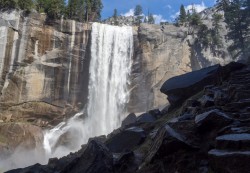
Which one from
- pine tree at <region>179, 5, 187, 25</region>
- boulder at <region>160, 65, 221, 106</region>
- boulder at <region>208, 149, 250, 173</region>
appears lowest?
boulder at <region>208, 149, 250, 173</region>

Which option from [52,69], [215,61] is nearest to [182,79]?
[52,69]

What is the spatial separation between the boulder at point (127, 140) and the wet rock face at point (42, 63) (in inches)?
1146

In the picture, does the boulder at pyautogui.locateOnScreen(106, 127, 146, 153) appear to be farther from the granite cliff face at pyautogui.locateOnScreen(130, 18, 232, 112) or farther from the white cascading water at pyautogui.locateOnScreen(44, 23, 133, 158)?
the granite cliff face at pyautogui.locateOnScreen(130, 18, 232, 112)

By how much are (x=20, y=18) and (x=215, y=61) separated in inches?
1255

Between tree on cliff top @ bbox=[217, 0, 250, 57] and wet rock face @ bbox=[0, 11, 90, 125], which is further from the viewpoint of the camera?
tree on cliff top @ bbox=[217, 0, 250, 57]

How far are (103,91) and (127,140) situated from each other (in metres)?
30.9

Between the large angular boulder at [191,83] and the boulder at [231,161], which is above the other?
the large angular boulder at [191,83]

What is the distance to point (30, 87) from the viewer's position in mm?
42281

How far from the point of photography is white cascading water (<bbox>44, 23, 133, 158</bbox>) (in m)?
43.3

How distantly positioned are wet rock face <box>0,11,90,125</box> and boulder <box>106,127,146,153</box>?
29108 mm

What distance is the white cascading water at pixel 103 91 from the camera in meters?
43.3

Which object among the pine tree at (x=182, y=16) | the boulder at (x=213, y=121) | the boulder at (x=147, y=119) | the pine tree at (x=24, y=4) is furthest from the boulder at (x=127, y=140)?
the pine tree at (x=182, y=16)

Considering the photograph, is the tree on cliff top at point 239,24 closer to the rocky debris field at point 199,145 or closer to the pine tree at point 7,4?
the pine tree at point 7,4

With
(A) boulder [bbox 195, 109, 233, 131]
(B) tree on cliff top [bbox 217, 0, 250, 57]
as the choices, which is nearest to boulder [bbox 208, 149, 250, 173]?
(A) boulder [bbox 195, 109, 233, 131]
